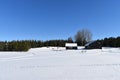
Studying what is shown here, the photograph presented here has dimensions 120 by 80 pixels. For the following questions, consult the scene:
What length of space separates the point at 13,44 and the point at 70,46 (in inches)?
672

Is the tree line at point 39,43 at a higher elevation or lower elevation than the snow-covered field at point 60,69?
higher

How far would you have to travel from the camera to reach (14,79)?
4164 millimetres

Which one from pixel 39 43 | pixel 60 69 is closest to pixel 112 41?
pixel 39 43

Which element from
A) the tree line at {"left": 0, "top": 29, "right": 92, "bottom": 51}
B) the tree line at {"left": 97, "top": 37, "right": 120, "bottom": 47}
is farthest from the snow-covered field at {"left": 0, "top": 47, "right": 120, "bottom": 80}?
the tree line at {"left": 97, "top": 37, "right": 120, "bottom": 47}

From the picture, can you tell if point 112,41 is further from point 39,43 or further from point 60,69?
point 60,69

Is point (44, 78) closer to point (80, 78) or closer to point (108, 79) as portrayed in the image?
point (80, 78)

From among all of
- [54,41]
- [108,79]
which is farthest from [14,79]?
[54,41]

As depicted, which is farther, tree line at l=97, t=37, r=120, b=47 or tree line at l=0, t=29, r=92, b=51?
tree line at l=97, t=37, r=120, b=47

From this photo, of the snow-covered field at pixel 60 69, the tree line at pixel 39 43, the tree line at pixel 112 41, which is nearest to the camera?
the snow-covered field at pixel 60 69

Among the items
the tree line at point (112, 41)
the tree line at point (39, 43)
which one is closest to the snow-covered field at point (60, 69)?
the tree line at point (39, 43)

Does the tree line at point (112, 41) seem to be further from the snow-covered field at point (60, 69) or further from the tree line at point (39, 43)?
the snow-covered field at point (60, 69)

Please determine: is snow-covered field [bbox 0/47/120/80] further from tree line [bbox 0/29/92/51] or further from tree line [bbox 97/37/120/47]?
tree line [bbox 97/37/120/47]

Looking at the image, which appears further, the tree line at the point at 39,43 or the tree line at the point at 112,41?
the tree line at the point at 112,41

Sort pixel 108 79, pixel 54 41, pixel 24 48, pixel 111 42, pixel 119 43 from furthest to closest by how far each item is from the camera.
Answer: pixel 54 41
pixel 111 42
pixel 119 43
pixel 24 48
pixel 108 79
